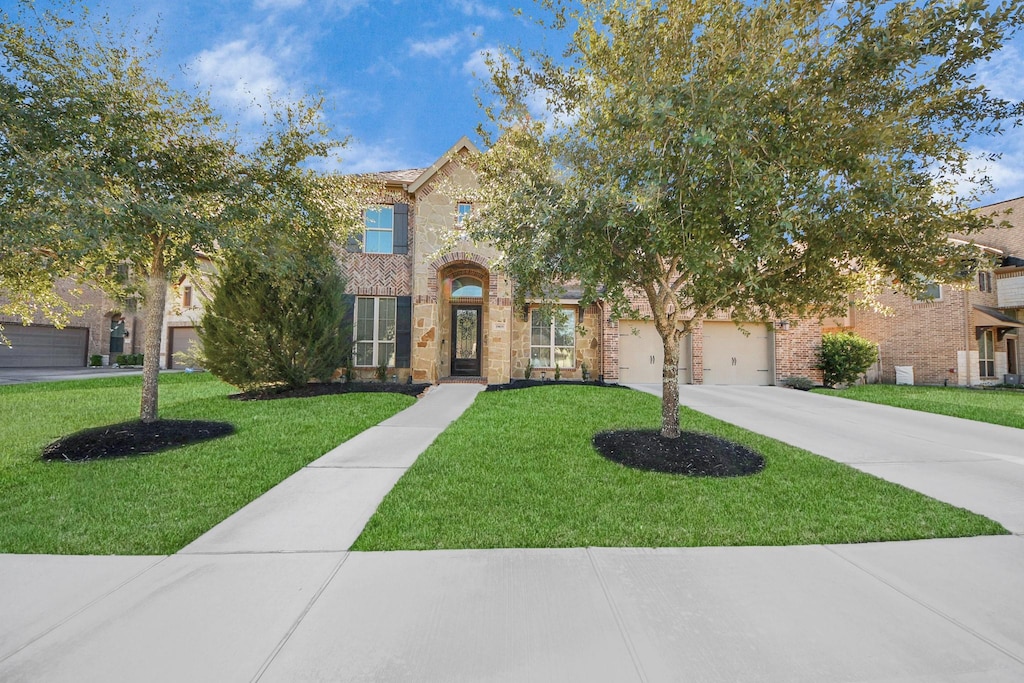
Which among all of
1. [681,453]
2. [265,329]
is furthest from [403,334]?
[681,453]

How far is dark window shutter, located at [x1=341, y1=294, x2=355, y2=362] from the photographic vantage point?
11.8 meters

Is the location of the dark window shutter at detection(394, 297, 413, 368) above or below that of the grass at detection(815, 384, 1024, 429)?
above

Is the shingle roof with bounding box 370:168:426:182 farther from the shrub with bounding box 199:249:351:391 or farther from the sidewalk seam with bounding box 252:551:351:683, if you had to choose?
the sidewalk seam with bounding box 252:551:351:683

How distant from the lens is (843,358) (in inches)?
555

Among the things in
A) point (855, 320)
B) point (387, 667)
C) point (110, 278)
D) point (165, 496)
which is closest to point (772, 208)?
point (387, 667)

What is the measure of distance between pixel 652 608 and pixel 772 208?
11.8 ft

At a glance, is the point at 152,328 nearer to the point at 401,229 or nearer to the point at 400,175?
the point at 401,229

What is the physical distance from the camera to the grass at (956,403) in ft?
28.7

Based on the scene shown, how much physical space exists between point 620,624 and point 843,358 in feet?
50.2

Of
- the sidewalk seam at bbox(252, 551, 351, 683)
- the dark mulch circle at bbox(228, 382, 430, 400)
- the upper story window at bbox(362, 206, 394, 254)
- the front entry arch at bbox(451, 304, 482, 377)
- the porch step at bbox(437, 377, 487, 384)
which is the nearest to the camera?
the sidewalk seam at bbox(252, 551, 351, 683)

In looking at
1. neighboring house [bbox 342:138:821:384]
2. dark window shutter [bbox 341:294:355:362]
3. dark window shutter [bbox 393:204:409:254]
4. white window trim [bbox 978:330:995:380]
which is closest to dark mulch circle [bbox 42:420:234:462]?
dark window shutter [bbox 341:294:355:362]

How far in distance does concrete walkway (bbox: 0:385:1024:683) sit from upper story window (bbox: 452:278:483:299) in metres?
11.3

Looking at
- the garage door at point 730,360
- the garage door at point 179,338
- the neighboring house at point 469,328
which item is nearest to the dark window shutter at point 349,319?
the neighboring house at point 469,328

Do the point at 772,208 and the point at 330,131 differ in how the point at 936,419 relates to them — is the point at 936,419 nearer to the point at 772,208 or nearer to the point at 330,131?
the point at 772,208
